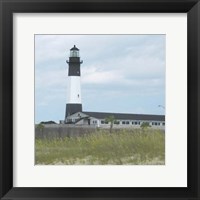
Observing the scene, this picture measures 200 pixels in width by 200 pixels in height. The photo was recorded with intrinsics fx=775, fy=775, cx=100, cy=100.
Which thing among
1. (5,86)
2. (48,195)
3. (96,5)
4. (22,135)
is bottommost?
(48,195)

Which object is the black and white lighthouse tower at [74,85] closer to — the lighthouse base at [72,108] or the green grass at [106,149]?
the lighthouse base at [72,108]

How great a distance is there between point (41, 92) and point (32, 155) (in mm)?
240

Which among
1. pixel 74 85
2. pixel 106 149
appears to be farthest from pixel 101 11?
pixel 106 149

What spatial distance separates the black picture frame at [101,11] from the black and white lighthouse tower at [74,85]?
18cm

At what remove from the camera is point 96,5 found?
9.48 ft

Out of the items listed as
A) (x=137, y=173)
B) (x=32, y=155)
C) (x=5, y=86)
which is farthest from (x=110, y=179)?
(x=5, y=86)

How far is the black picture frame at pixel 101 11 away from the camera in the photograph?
2885mm

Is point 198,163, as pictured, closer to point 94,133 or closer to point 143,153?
point 143,153

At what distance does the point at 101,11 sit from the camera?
2.90 m

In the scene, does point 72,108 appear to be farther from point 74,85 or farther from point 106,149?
point 106,149

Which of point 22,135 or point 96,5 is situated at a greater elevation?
point 96,5

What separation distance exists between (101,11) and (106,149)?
521 mm

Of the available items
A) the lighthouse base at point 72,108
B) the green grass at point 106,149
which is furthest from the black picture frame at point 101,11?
the lighthouse base at point 72,108

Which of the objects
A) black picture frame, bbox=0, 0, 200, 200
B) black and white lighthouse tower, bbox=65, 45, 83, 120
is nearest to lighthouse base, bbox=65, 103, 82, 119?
black and white lighthouse tower, bbox=65, 45, 83, 120
